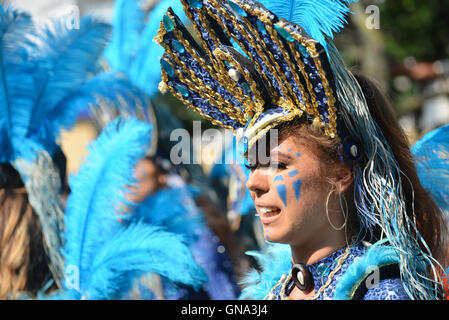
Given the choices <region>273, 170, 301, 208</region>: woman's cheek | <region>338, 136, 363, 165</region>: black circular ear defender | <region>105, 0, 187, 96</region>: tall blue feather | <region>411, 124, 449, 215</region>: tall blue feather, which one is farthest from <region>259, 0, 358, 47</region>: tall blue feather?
<region>105, 0, 187, 96</region>: tall blue feather

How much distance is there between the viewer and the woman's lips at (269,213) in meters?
1.47

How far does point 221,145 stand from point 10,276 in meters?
2.01

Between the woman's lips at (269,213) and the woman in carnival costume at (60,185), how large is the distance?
1000 millimetres

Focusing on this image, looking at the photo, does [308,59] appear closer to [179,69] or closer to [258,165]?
[258,165]

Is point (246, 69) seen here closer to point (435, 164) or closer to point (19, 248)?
point (435, 164)

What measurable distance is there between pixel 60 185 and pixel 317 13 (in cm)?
170

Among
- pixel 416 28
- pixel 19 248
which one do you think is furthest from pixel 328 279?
pixel 416 28

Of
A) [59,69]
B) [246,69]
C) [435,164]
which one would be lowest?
[435,164]

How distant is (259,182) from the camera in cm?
148

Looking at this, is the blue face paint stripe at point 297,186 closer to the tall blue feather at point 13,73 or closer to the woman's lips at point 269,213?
the woman's lips at point 269,213

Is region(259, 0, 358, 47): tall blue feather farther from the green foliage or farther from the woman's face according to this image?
the green foliage

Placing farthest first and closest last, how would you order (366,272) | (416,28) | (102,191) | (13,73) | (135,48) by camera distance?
(416,28)
(135,48)
(13,73)
(102,191)
(366,272)

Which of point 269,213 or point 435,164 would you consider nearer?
point 269,213

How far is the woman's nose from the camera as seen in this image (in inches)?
58.3
